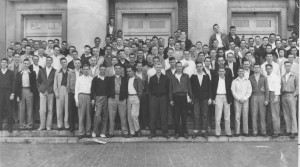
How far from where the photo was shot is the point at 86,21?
13836 millimetres

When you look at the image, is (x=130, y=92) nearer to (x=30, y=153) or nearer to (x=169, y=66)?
(x=169, y=66)

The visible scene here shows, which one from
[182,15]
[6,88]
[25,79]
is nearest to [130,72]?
[25,79]

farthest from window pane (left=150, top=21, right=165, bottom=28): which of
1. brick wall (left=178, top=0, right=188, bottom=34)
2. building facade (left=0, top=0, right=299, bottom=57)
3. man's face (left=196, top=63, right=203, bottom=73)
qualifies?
man's face (left=196, top=63, right=203, bottom=73)

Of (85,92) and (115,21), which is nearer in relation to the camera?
(85,92)

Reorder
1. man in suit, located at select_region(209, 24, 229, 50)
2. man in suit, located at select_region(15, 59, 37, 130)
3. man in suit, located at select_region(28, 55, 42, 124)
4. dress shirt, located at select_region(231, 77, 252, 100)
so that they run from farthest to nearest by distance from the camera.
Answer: man in suit, located at select_region(209, 24, 229, 50) → man in suit, located at select_region(28, 55, 42, 124) → man in suit, located at select_region(15, 59, 37, 130) → dress shirt, located at select_region(231, 77, 252, 100)

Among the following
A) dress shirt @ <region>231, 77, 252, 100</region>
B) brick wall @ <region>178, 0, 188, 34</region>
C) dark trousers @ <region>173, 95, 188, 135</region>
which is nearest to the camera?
dark trousers @ <region>173, 95, 188, 135</region>

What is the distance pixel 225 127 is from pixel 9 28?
885 centimetres

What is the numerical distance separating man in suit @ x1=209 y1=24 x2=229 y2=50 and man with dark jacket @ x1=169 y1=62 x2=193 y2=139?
2.38m

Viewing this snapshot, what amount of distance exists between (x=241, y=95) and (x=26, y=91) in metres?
5.79

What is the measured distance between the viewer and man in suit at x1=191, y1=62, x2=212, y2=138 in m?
10.5

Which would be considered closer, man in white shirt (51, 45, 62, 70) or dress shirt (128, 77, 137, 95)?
dress shirt (128, 77, 137, 95)

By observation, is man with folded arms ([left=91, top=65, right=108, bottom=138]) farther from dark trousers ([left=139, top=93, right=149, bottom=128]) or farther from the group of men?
dark trousers ([left=139, top=93, right=149, bottom=128])

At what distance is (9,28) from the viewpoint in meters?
14.7

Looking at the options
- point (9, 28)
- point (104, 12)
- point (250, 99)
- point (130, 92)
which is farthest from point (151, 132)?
point (9, 28)
